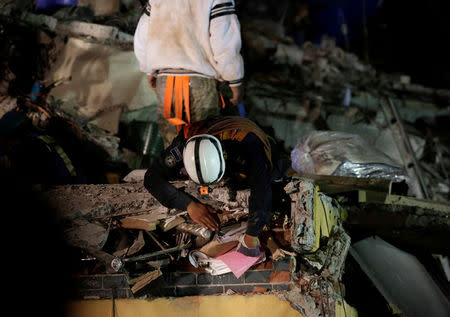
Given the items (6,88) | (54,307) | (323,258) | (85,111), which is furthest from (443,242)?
(6,88)

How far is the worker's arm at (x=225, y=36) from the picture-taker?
245 cm

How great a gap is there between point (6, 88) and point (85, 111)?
40.4 inches

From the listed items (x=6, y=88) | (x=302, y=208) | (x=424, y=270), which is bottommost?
(x=424, y=270)

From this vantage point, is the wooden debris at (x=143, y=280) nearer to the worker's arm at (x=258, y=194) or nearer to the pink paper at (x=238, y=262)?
the pink paper at (x=238, y=262)

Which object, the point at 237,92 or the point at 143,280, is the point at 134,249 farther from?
the point at 237,92

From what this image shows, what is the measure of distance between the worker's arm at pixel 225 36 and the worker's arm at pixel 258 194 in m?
0.95

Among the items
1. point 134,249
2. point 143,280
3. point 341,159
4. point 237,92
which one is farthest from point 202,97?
point 341,159

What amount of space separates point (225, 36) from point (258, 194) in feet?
4.73

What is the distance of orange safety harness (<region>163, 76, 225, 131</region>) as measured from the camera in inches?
104

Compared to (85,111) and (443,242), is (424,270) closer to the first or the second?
(443,242)

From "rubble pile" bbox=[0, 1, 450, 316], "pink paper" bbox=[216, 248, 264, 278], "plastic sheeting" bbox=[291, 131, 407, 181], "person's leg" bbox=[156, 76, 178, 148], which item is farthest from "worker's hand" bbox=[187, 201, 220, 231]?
"plastic sheeting" bbox=[291, 131, 407, 181]

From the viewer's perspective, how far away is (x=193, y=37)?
249 cm

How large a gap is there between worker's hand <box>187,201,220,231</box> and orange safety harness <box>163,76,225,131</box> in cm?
93

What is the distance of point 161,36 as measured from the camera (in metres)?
2.54
